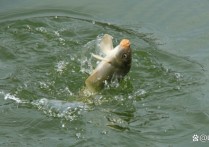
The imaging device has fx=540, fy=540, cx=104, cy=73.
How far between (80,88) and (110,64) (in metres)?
0.70

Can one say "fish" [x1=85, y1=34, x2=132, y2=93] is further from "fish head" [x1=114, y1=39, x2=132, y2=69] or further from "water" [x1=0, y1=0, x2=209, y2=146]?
"water" [x1=0, y1=0, x2=209, y2=146]

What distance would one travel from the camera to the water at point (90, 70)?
4652mm

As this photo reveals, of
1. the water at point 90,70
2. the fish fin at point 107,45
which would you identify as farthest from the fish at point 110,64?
the water at point 90,70

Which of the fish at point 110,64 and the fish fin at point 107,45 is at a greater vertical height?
the fish fin at point 107,45

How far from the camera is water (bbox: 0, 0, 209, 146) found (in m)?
4.65

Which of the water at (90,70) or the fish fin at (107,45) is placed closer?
the water at (90,70)

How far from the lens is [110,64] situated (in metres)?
4.80

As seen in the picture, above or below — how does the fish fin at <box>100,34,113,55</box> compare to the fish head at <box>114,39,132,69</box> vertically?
above

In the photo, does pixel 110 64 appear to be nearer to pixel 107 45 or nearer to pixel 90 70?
pixel 107 45

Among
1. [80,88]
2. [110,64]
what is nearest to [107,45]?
[110,64]

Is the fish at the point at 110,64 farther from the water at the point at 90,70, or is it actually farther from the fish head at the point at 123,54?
the water at the point at 90,70

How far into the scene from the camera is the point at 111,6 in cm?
730

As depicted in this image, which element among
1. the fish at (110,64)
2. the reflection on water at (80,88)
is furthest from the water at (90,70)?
the fish at (110,64)

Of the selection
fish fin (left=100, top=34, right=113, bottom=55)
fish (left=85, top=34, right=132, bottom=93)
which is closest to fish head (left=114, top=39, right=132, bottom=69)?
fish (left=85, top=34, right=132, bottom=93)
